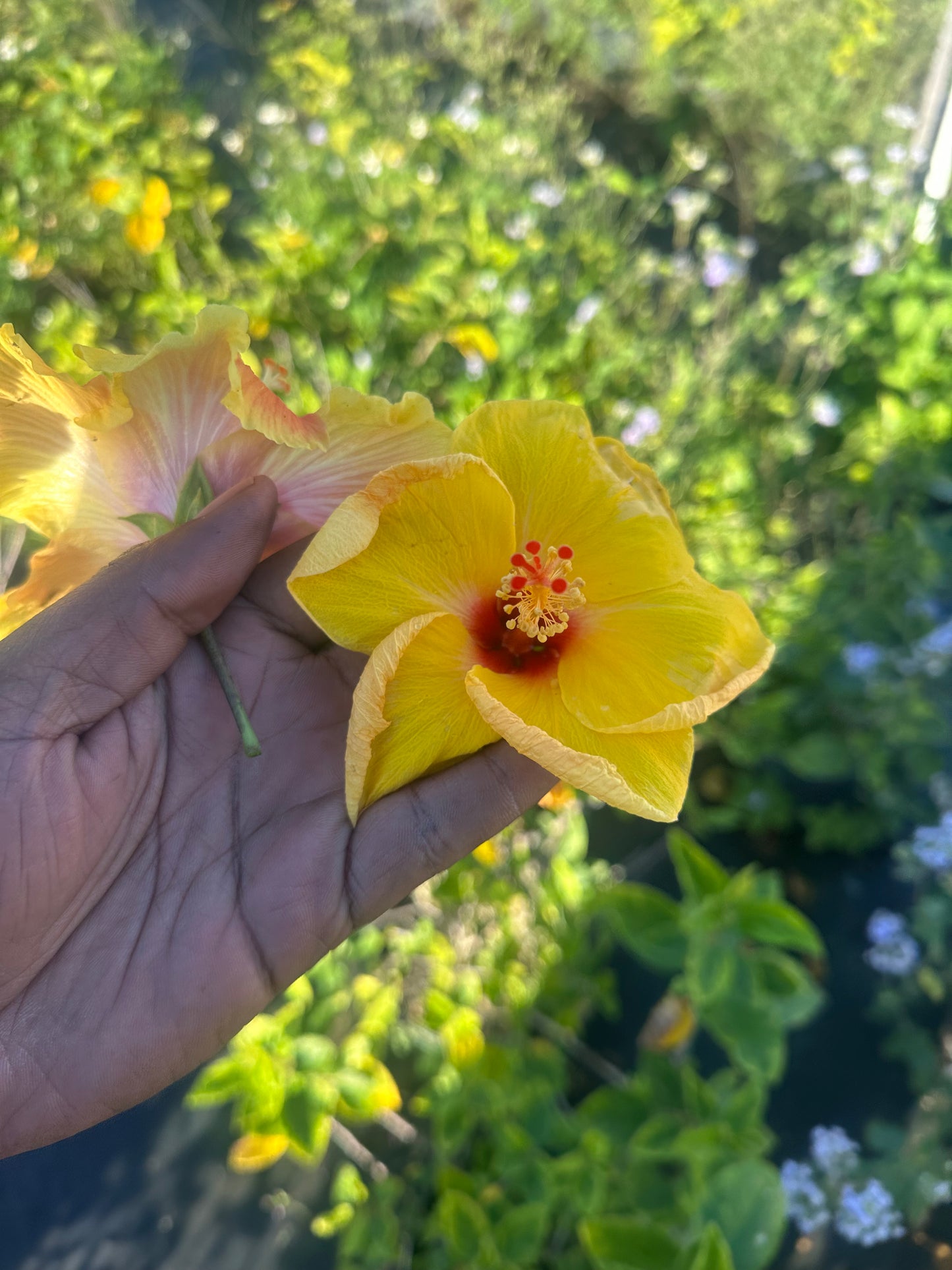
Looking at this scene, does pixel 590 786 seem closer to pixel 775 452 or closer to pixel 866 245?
pixel 775 452

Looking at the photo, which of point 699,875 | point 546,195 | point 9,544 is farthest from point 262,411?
point 9,544

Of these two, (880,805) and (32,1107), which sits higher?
(32,1107)

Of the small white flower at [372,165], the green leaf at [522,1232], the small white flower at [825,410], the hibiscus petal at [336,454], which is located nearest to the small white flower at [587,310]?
the small white flower at [825,410]

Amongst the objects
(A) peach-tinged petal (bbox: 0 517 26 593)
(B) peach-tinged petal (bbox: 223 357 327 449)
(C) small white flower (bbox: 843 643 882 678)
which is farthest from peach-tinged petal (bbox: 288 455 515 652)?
(A) peach-tinged petal (bbox: 0 517 26 593)

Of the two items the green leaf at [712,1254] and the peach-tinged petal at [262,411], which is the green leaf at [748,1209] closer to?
the green leaf at [712,1254]

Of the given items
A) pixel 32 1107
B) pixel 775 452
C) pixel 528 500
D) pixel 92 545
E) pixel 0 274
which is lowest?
pixel 775 452

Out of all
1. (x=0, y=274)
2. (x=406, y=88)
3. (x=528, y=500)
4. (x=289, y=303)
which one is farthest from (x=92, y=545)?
(x=406, y=88)
